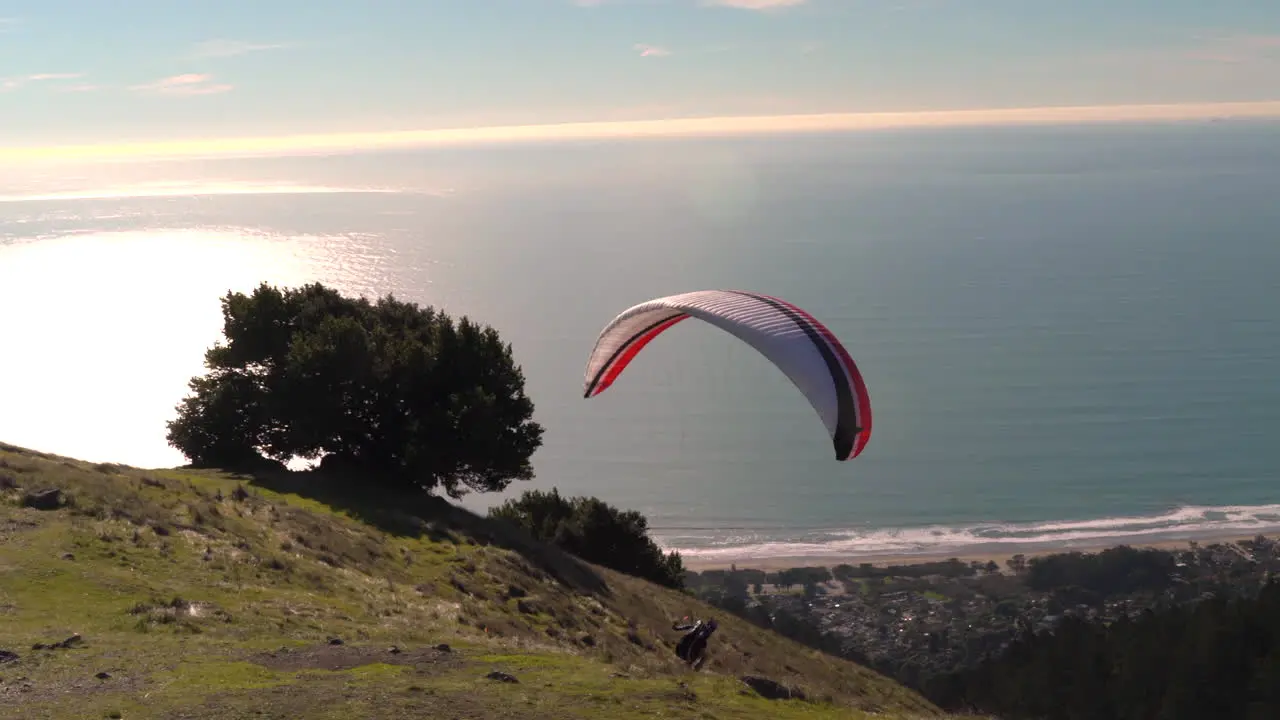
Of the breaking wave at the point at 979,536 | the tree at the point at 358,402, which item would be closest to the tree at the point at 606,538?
the tree at the point at 358,402

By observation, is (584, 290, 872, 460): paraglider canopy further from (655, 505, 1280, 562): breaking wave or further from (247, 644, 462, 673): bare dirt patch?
(655, 505, 1280, 562): breaking wave

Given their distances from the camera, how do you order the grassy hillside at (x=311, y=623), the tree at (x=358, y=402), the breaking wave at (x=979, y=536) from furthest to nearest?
the breaking wave at (x=979, y=536)
the tree at (x=358, y=402)
the grassy hillside at (x=311, y=623)

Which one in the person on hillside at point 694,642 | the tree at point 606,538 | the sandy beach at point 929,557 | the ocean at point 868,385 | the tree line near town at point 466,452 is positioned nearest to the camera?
the person on hillside at point 694,642

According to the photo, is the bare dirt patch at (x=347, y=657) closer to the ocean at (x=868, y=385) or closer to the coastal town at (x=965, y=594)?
the coastal town at (x=965, y=594)

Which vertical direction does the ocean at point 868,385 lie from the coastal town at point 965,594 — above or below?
above

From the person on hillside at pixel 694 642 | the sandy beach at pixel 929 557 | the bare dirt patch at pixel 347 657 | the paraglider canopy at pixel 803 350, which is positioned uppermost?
the paraglider canopy at pixel 803 350

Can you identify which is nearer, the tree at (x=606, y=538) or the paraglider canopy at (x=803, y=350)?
the paraglider canopy at (x=803, y=350)

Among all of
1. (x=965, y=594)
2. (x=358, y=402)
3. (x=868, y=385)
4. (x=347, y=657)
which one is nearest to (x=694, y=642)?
(x=347, y=657)

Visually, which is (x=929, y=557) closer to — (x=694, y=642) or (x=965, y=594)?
(x=965, y=594)
